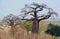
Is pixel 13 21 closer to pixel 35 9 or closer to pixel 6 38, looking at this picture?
pixel 35 9

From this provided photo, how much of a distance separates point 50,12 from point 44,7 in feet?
2.36

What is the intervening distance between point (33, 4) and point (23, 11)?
1.19 m

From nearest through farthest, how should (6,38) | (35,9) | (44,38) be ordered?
1. (6,38)
2. (44,38)
3. (35,9)

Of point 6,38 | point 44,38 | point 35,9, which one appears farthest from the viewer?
point 35,9

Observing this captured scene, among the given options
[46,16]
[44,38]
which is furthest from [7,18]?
[44,38]

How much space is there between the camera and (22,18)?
20672mm

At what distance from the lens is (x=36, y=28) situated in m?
20.2

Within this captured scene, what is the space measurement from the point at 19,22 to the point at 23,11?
3.58 ft

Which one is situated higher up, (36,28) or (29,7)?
(29,7)

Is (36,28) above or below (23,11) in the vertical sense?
below

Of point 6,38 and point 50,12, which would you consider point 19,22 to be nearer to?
point 50,12

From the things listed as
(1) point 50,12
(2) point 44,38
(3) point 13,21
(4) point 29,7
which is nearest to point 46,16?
(1) point 50,12

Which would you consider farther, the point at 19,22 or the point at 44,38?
the point at 19,22

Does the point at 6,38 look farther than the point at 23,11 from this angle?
No
